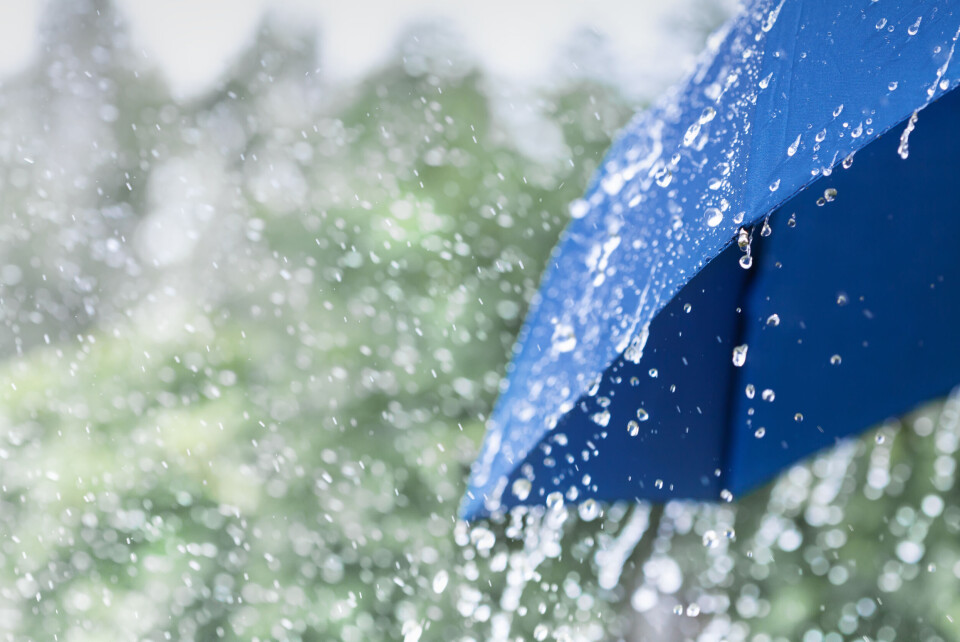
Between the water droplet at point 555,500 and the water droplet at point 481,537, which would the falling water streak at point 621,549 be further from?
the water droplet at point 555,500

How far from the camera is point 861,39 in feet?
2.81

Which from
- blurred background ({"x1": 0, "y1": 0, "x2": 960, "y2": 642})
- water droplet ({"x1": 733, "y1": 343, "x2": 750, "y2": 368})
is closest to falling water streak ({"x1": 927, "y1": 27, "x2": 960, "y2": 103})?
water droplet ({"x1": 733, "y1": 343, "x2": 750, "y2": 368})

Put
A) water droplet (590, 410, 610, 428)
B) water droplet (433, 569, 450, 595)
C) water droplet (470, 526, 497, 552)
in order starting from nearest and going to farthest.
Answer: water droplet (590, 410, 610, 428) < water droplet (470, 526, 497, 552) < water droplet (433, 569, 450, 595)

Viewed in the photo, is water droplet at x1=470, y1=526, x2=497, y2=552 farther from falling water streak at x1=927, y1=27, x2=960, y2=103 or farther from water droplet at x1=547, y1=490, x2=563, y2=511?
falling water streak at x1=927, y1=27, x2=960, y2=103

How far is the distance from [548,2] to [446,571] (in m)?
2.77

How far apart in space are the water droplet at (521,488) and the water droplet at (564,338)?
191 millimetres

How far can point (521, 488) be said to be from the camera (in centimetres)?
131

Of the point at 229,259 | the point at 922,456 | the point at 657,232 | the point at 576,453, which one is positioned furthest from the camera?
the point at 229,259

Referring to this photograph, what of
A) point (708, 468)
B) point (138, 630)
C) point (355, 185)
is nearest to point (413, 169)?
point (355, 185)

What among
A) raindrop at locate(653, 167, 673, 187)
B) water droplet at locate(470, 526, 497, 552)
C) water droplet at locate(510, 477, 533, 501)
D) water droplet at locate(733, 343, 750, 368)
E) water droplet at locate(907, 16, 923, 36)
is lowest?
water droplet at locate(510, 477, 533, 501)

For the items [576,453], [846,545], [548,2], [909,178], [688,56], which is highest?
[548,2]

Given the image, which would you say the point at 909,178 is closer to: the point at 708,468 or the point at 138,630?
the point at 708,468

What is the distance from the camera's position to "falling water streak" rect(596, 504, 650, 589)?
3.87m

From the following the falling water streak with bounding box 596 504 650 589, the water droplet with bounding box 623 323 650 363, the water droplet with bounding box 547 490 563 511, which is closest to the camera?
the water droplet with bounding box 623 323 650 363
